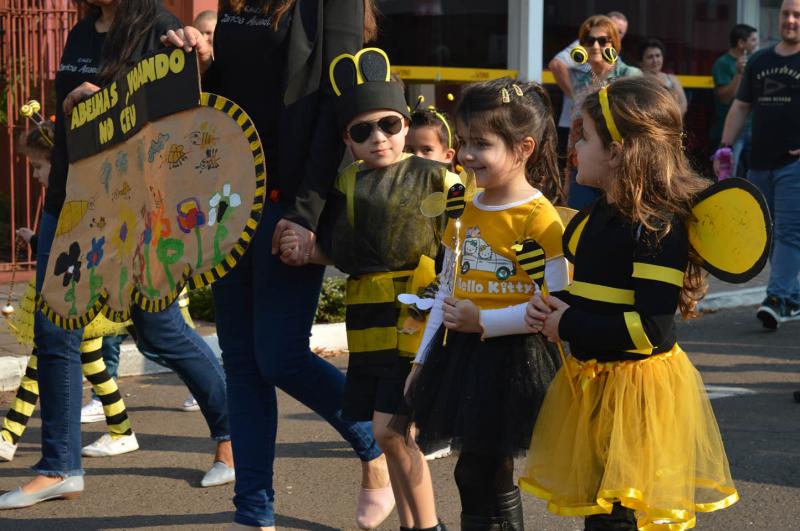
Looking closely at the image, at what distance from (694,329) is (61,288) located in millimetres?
5392

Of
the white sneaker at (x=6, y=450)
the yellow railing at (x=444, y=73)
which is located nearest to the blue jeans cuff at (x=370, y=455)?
the white sneaker at (x=6, y=450)

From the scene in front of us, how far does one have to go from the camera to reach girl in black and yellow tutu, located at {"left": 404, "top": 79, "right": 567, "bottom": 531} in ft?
12.0

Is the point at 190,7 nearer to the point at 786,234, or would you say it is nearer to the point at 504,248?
the point at 786,234

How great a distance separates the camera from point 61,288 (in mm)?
4766

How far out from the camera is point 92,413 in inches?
253

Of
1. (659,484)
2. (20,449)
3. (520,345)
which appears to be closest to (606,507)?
(659,484)

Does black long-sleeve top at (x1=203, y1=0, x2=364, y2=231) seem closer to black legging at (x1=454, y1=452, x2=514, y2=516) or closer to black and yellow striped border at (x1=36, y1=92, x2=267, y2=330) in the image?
black and yellow striped border at (x1=36, y1=92, x2=267, y2=330)

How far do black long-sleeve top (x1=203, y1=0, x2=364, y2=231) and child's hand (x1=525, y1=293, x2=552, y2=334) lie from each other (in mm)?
862

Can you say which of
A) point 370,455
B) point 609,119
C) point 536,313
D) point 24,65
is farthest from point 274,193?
point 24,65

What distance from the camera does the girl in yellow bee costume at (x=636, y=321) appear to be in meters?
3.34

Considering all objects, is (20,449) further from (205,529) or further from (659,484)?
(659,484)

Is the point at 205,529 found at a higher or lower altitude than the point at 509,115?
lower

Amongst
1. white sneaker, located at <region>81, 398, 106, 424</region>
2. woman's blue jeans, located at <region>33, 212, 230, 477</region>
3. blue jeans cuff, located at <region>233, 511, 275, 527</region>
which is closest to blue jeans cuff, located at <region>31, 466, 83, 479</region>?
woman's blue jeans, located at <region>33, 212, 230, 477</region>

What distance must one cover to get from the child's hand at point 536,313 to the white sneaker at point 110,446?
280 cm
